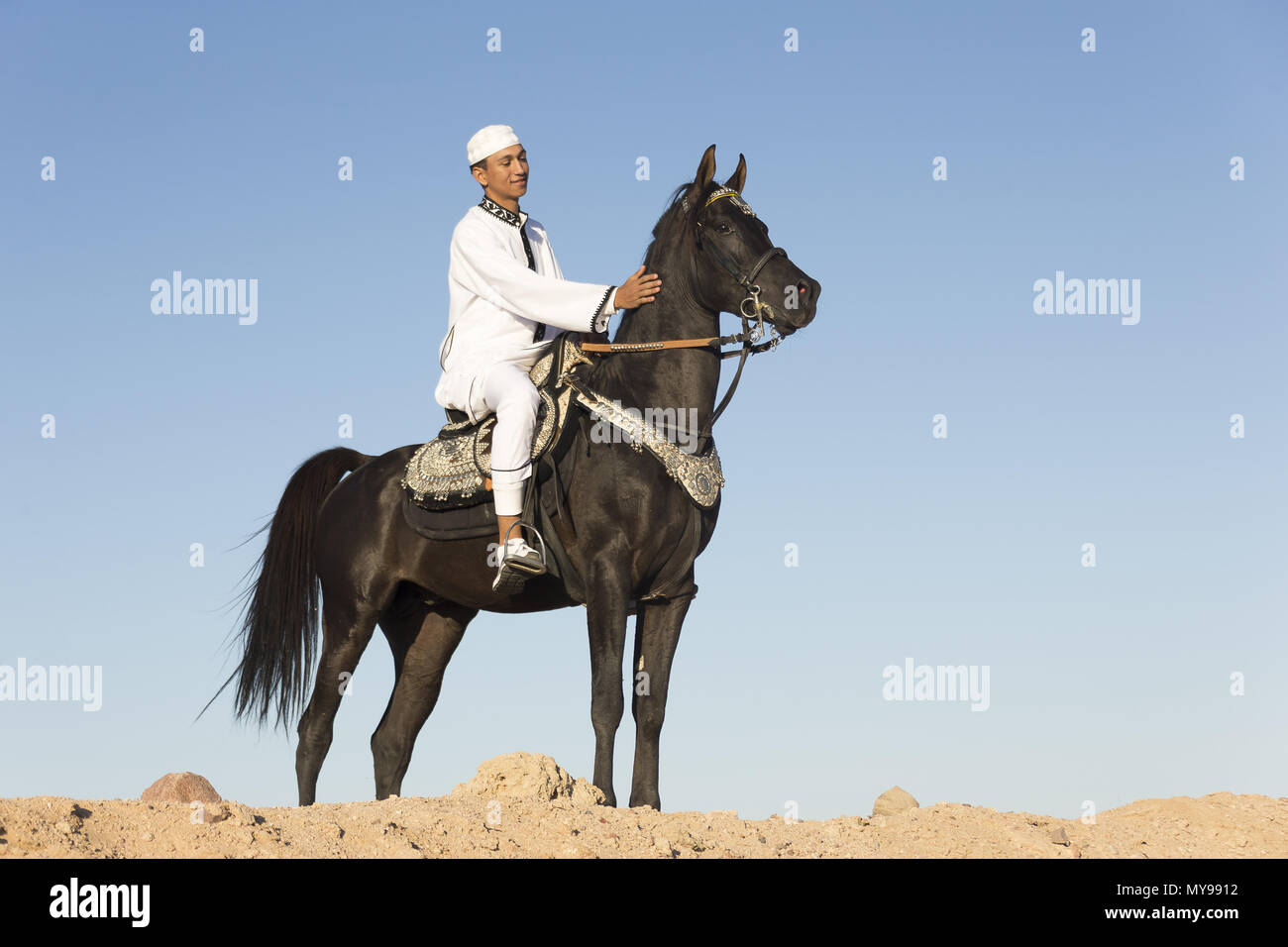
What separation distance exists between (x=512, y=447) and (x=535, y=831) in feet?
8.15

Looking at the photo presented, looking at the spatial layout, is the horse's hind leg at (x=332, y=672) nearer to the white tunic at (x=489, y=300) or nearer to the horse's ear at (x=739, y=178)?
the white tunic at (x=489, y=300)

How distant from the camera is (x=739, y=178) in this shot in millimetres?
8609

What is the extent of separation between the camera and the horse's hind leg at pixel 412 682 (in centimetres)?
981

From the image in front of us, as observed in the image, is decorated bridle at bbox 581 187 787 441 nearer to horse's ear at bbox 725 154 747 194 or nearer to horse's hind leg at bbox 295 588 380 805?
horse's ear at bbox 725 154 747 194

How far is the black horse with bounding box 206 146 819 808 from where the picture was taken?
8.09 m

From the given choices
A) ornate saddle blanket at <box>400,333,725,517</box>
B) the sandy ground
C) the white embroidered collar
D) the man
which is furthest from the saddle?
the sandy ground

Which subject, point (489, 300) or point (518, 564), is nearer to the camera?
point (518, 564)

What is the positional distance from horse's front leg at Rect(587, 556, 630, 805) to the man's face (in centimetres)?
270

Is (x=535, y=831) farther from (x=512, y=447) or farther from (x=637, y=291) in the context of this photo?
(x=637, y=291)

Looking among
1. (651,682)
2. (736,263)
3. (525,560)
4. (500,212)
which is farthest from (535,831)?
(500,212)

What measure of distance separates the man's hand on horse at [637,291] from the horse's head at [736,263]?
279 mm

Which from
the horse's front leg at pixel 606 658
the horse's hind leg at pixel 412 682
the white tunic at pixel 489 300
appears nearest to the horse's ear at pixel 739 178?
the white tunic at pixel 489 300
